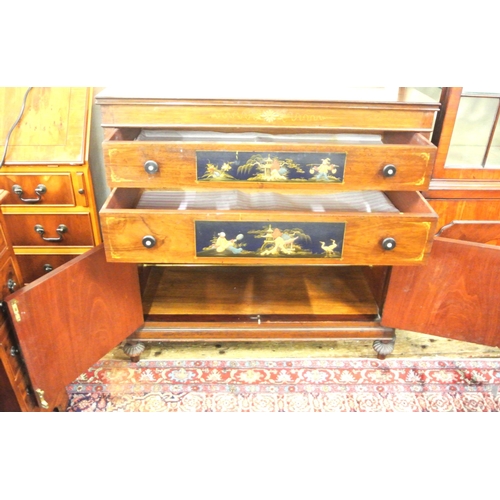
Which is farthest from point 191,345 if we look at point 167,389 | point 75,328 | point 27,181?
point 27,181

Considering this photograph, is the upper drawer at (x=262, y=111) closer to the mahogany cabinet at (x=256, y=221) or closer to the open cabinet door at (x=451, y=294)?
the mahogany cabinet at (x=256, y=221)

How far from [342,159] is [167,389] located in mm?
784

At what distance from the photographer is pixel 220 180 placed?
984 mm

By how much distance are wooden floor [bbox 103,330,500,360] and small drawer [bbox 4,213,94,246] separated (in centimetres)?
38

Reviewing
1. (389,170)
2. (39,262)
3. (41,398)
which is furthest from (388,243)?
(39,262)

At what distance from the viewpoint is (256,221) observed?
100cm

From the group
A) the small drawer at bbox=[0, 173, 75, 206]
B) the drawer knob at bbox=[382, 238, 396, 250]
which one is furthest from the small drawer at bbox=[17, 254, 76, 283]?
the drawer knob at bbox=[382, 238, 396, 250]

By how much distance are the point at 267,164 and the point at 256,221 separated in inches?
5.0

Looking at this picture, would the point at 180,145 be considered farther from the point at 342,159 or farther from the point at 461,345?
the point at 461,345

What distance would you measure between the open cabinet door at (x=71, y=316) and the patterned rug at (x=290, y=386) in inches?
6.1

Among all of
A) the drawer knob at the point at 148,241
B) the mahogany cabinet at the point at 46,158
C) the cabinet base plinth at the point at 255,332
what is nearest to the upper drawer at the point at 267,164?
the drawer knob at the point at 148,241

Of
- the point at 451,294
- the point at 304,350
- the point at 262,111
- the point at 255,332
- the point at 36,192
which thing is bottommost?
the point at 304,350

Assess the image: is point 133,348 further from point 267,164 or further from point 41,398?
point 267,164

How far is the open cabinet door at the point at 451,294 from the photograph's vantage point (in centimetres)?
113
